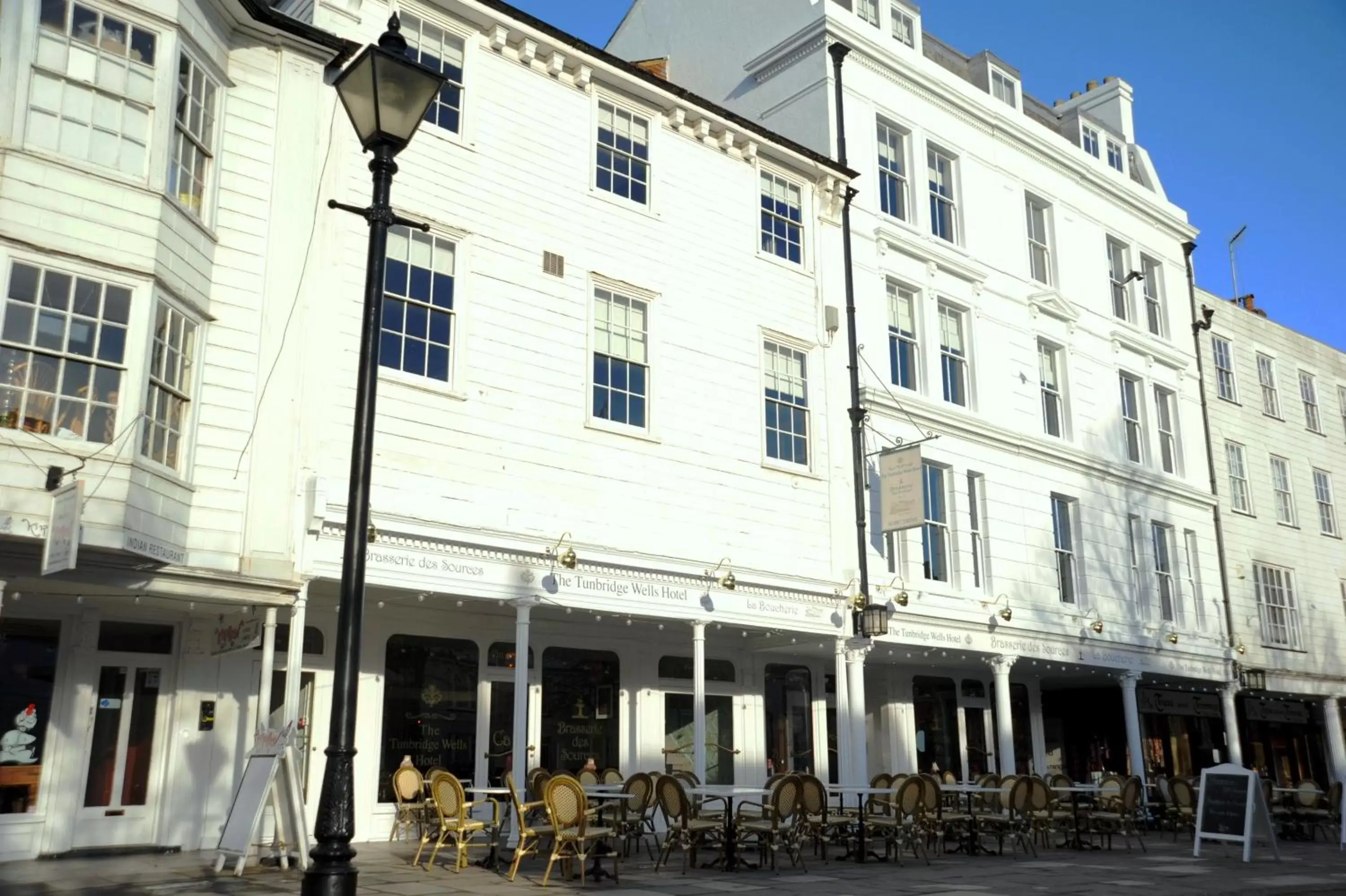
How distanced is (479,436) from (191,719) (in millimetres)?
4498

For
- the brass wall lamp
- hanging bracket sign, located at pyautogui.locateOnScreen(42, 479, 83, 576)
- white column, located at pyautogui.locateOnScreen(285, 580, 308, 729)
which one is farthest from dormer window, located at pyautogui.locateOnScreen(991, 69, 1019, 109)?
hanging bracket sign, located at pyautogui.locateOnScreen(42, 479, 83, 576)

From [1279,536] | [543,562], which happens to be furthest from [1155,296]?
[543,562]

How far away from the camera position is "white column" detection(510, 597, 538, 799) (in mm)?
13086

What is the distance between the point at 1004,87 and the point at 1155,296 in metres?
6.49

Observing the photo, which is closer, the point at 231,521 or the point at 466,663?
the point at 231,521

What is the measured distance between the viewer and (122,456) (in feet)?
34.1

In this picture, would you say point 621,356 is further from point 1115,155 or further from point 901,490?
point 1115,155

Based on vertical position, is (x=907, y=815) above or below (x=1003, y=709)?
below

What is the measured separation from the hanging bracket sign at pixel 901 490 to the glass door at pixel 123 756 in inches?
406

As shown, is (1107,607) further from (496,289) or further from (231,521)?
(231,521)

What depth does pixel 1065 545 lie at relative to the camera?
72.7 ft

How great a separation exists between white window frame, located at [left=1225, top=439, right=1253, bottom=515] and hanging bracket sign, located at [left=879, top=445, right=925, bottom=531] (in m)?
14.1

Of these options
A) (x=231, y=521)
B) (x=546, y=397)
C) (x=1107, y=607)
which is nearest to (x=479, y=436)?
(x=546, y=397)

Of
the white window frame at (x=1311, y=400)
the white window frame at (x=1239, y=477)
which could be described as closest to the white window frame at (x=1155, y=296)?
the white window frame at (x=1239, y=477)
